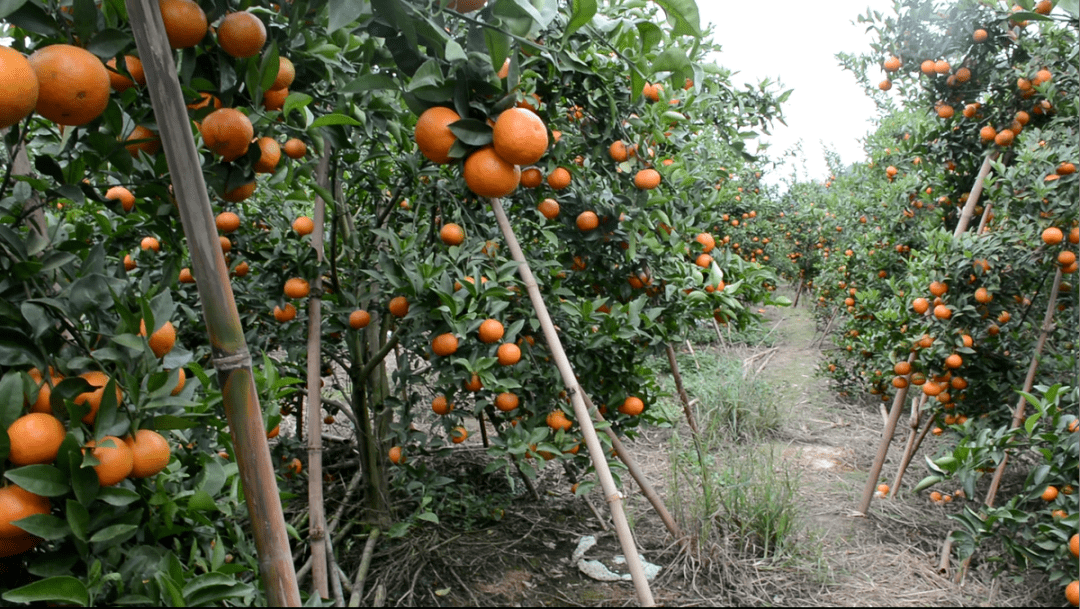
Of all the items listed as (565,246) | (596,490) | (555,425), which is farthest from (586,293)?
(596,490)

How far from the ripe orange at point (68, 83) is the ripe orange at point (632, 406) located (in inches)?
77.8

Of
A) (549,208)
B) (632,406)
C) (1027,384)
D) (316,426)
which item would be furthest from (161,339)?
(1027,384)

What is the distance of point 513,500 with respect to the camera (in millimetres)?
3217

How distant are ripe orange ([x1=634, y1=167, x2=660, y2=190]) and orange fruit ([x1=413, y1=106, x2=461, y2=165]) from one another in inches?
45.1

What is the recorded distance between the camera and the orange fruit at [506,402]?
81.5 inches

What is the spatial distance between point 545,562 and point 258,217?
6.41 ft

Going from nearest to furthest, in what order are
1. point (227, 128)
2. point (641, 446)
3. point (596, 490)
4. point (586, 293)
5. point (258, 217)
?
point (227, 128) < point (258, 217) < point (586, 293) < point (596, 490) < point (641, 446)

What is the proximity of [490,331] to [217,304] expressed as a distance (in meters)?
1.14

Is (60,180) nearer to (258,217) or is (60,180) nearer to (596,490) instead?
(258,217)

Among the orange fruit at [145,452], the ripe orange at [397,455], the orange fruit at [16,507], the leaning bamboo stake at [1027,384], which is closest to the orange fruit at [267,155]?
the orange fruit at [145,452]

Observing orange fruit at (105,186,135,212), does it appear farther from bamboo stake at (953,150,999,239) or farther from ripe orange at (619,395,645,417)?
bamboo stake at (953,150,999,239)

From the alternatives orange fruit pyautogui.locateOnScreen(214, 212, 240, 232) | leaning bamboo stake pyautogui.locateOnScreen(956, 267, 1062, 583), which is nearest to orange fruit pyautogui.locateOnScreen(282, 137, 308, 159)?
orange fruit pyautogui.locateOnScreen(214, 212, 240, 232)

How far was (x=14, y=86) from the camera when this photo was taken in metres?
0.68

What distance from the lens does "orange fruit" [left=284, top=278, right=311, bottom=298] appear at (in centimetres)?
214
